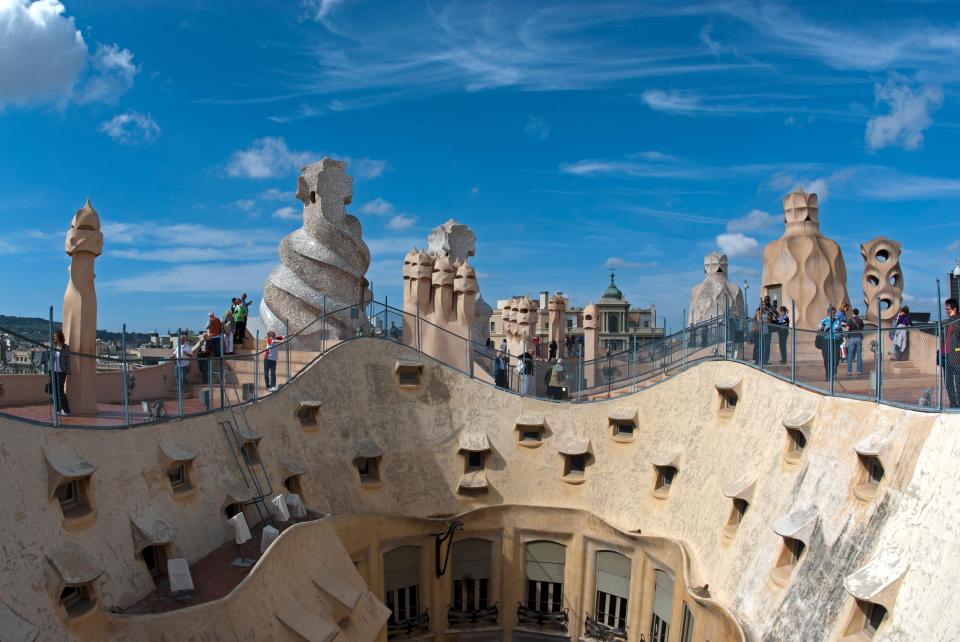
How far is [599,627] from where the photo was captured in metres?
19.2

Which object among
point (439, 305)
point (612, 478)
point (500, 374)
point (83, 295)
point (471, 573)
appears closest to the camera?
point (83, 295)

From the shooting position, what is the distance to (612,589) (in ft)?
61.8

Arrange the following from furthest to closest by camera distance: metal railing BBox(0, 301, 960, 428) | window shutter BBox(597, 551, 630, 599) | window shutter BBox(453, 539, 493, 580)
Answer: window shutter BBox(453, 539, 493, 580) < window shutter BBox(597, 551, 630, 599) < metal railing BBox(0, 301, 960, 428)

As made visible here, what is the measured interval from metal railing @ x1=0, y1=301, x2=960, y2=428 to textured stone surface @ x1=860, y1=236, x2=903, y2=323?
699 centimetres

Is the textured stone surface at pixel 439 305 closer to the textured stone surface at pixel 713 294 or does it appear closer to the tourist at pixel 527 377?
the tourist at pixel 527 377

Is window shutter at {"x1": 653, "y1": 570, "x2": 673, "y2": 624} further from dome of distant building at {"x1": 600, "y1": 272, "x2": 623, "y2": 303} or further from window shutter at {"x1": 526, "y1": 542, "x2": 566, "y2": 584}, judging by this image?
dome of distant building at {"x1": 600, "y1": 272, "x2": 623, "y2": 303}

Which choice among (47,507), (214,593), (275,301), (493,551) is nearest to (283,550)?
(214,593)

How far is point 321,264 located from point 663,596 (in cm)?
1218

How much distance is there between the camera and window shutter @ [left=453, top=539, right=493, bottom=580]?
65.6 feet

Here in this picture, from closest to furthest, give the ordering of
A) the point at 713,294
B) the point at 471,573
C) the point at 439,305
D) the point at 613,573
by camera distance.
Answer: the point at 613,573, the point at 471,573, the point at 439,305, the point at 713,294

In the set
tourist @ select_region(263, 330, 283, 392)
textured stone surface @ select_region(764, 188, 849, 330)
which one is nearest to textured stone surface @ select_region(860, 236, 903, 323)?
textured stone surface @ select_region(764, 188, 849, 330)

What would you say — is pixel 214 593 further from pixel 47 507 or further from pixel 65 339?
pixel 65 339

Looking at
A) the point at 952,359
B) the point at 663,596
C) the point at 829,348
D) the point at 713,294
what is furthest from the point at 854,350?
the point at 713,294

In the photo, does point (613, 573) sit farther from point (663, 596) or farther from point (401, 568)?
point (401, 568)
